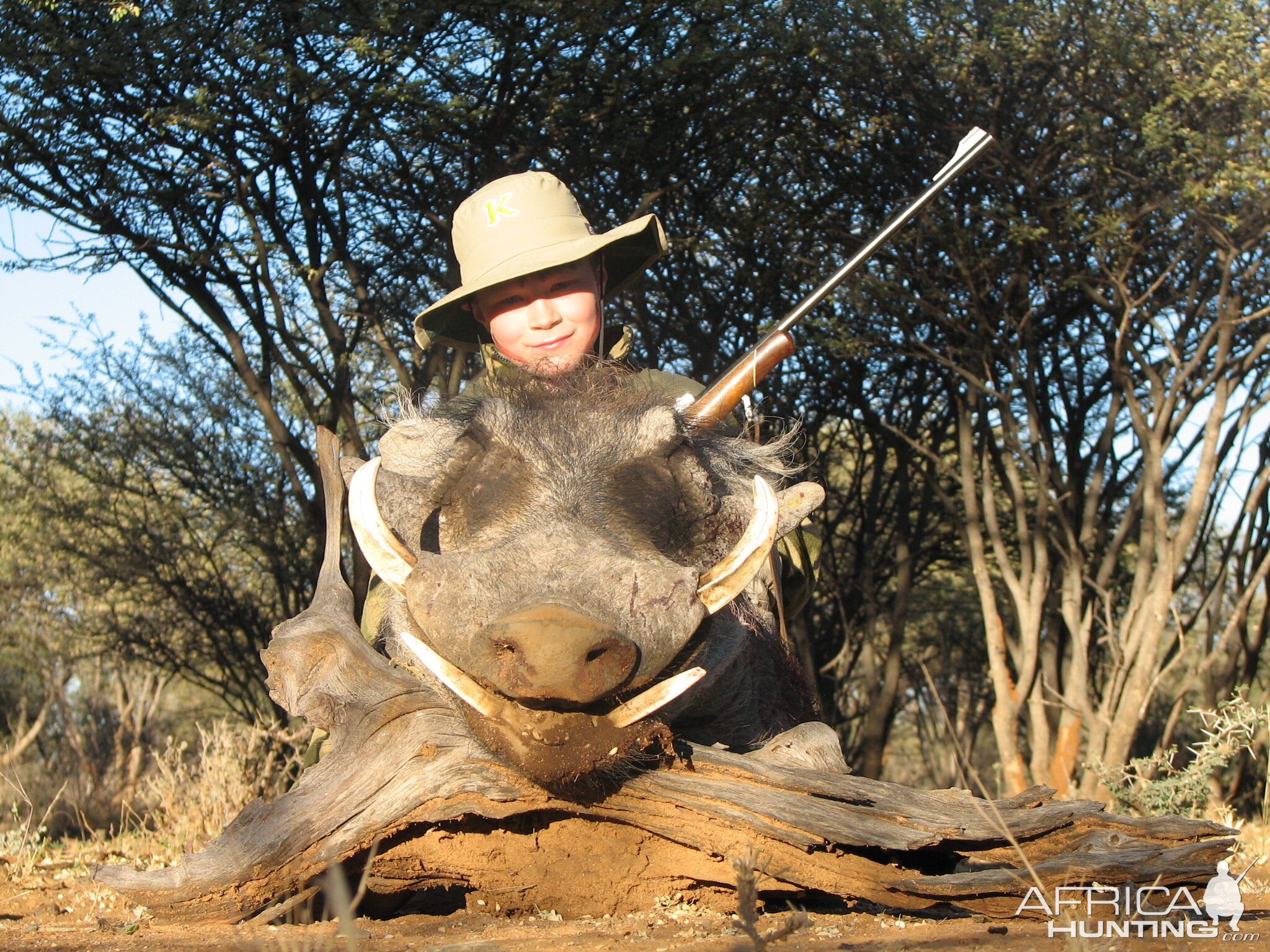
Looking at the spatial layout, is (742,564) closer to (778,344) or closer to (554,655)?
(554,655)

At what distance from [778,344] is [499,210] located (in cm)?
130

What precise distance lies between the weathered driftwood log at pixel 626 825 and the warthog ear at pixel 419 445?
4 centimetres

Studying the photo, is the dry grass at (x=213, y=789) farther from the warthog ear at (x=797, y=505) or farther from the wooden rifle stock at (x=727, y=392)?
the warthog ear at (x=797, y=505)

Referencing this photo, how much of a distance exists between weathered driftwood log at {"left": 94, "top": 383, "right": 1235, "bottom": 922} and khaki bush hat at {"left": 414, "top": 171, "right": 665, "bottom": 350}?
38.8 inches

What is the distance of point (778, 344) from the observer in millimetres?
4621

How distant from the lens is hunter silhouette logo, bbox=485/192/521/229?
12.6ft

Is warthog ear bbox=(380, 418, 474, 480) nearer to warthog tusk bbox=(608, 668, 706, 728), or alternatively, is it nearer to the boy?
the boy

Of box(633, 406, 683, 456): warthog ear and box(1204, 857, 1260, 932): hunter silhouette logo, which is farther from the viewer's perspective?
box(633, 406, 683, 456): warthog ear

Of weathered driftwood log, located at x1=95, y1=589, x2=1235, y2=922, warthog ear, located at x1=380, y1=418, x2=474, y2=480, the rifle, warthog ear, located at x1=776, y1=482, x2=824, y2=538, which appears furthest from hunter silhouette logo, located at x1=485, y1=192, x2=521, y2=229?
weathered driftwood log, located at x1=95, y1=589, x2=1235, y2=922

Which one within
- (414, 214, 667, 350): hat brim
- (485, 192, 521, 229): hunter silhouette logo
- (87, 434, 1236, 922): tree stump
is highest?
(485, 192, 521, 229): hunter silhouette logo

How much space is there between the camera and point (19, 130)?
6.94 m

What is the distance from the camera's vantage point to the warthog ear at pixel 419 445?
2.86 meters

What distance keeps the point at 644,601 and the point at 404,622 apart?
2.76 feet

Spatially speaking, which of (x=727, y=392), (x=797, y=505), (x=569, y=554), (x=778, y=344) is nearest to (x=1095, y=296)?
(x=778, y=344)
